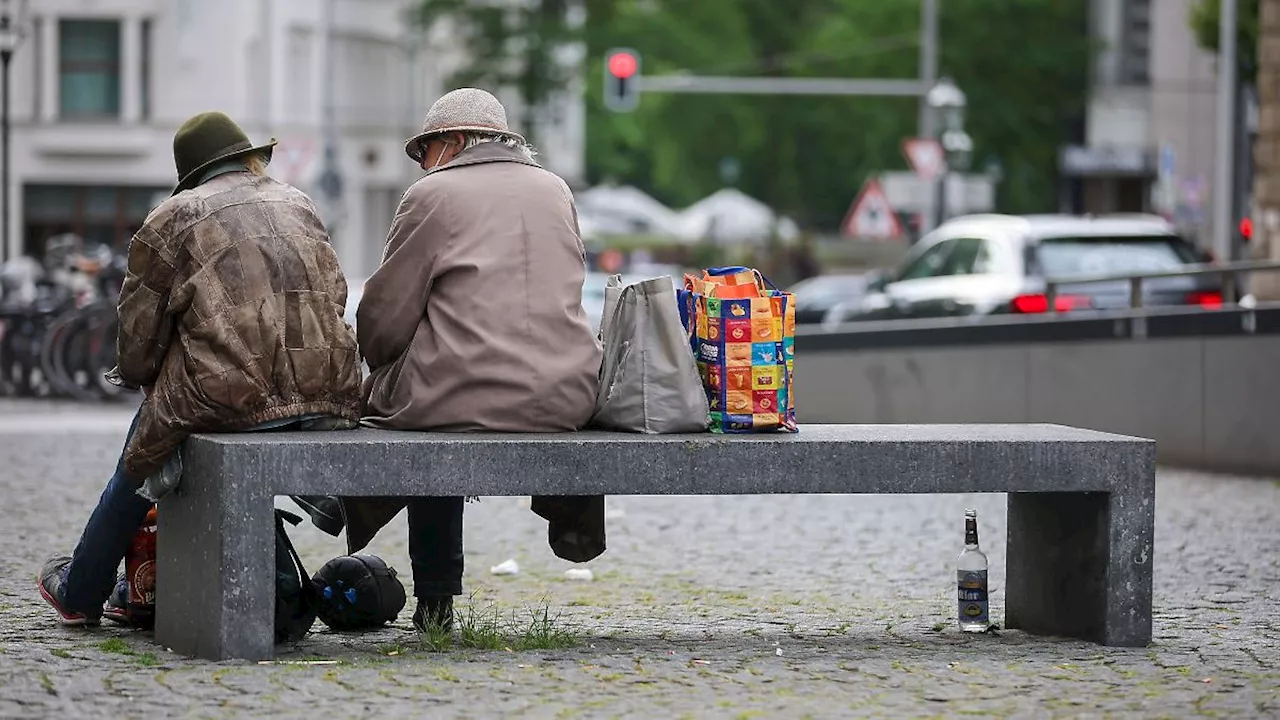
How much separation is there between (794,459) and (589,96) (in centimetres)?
5550

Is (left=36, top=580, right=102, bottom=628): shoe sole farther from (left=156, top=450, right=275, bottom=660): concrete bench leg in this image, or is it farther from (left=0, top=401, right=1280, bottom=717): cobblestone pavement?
(left=156, top=450, right=275, bottom=660): concrete bench leg

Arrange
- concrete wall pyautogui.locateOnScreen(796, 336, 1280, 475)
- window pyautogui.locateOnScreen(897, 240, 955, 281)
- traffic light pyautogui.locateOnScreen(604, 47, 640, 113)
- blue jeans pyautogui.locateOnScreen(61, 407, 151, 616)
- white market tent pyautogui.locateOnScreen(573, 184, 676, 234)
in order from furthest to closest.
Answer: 1. white market tent pyautogui.locateOnScreen(573, 184, 676, 234)
2. traffic light pyautogui.locateOnScreen(604, 47, 640, 113)
3. window pyautogui.locateOnScreen(897, 240, 955, 281)
4. concrete wall pyautogui.locateOnScreen(796, 336, 1280, 475)
5. blue jeans pyautogui.locateOnScreen(61, 407, 151, 616)

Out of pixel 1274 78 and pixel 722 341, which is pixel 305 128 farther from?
pixel 722 341

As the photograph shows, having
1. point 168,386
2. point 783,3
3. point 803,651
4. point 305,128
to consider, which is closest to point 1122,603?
point 803,651

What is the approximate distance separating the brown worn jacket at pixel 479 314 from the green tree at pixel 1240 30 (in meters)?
31.4

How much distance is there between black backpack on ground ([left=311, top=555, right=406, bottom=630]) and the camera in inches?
301

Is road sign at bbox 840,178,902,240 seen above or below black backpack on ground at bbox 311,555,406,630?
above

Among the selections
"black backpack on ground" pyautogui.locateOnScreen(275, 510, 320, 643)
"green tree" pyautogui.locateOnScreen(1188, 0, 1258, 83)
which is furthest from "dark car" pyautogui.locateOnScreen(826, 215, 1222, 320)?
"green tree" pyautogui.locateOnScreen(1188, 0, 1258, 83)

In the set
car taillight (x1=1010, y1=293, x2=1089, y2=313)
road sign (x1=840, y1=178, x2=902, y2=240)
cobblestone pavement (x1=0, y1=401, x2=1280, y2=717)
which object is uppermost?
road sign (x1=840, y1=178, x2=902, y2=240)

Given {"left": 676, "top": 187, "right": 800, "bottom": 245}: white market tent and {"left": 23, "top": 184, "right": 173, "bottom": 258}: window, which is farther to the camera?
{"left": 676, "top": 187, "right": 800, "bottom": 245}: white market tent

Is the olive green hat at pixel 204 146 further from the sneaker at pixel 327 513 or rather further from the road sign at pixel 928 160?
the road sign at pixel 928 160

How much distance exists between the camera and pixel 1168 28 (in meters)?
58.6

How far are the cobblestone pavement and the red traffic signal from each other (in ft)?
98.9

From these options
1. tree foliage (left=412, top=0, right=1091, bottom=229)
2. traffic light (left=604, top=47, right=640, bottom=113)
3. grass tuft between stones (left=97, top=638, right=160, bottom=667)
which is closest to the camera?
grass tuft between stones (left=97, top=638, right=160, bottom=667)
